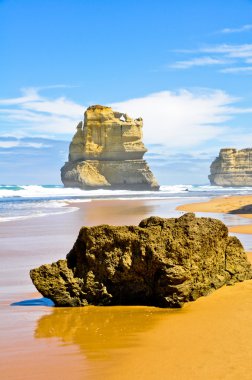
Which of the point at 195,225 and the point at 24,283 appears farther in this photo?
the point at 24,283

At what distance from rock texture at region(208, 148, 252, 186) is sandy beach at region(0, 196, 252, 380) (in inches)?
6355

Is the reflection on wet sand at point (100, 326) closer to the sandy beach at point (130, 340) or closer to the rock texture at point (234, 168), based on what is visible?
the sandy beach at point (130, 340)

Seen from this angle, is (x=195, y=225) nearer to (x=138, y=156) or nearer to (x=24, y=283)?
(x=24, y=283)

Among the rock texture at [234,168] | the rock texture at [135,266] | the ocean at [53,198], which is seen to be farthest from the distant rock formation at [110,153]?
the rock texture at [135,266]

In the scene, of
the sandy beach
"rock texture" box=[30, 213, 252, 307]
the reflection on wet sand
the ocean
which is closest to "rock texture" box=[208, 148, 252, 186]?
the ocean

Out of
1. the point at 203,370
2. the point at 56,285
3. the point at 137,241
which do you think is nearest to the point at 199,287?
the point at 137,241

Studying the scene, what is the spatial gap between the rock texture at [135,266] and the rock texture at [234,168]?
16128cm

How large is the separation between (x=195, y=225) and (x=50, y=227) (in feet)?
43.7

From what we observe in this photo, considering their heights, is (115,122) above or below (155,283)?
above

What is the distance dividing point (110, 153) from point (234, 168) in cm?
6580

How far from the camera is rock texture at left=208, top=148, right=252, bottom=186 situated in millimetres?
166250

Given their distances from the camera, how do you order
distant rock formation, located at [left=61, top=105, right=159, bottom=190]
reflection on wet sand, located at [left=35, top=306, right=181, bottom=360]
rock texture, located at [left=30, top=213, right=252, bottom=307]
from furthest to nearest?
distant rock formation, located at [left=61, top=105, right=159, bottom=190] < rock texture, located at [left=30, top=213, right=252, bottom=307] < reflection on wet sand, located at [left=35, top=306, right=181, bottom=360]

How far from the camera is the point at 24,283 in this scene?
30.2ft

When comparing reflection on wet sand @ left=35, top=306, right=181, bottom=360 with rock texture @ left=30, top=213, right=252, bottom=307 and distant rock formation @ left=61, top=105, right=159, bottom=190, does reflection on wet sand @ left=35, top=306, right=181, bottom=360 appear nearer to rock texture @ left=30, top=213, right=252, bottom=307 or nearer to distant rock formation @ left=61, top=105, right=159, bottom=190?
rock texture @ left=30, top=213, right=252, bottom=307
